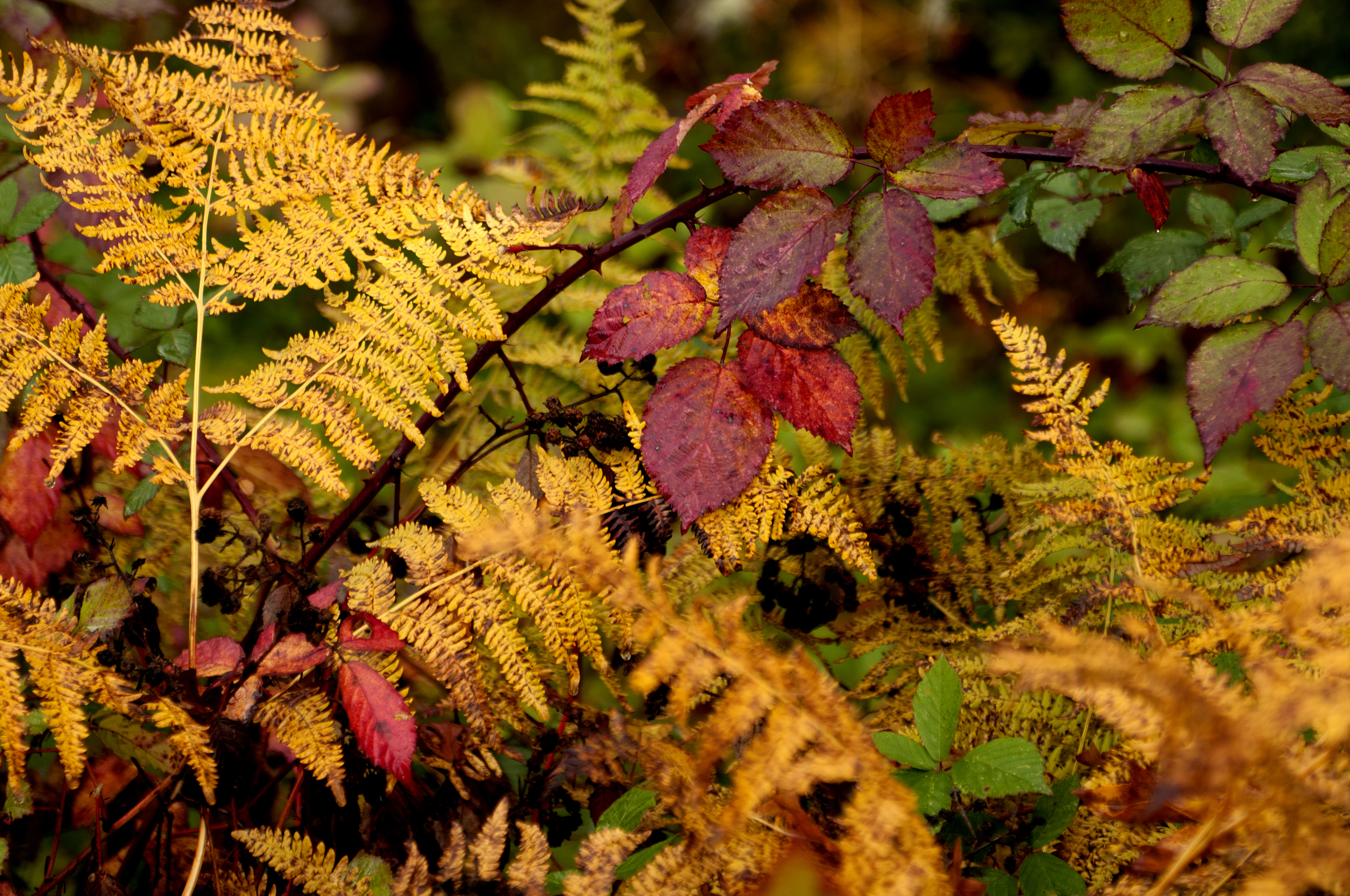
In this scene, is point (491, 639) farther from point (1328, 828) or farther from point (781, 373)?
point (1328, 828)

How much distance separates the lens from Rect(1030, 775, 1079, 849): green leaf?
586 mm

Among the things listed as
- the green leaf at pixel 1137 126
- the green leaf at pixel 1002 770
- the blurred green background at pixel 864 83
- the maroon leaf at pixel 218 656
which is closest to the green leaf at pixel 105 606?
the maroon leaf at pixel 218 656

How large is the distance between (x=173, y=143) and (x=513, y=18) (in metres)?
→ 2.18

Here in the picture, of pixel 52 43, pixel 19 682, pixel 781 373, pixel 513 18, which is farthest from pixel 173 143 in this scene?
pixel 513 18

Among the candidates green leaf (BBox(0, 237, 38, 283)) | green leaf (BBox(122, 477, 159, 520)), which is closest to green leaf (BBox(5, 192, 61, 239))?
green leaf (BBox(0, 237, 38, 283))

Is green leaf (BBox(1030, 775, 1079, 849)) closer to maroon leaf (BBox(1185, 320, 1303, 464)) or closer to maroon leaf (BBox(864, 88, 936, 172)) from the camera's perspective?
maroon leaf (BBox(1185, 320, 1303, 464))

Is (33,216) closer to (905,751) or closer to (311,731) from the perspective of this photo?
(311,731)

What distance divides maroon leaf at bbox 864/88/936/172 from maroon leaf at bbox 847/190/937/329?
0.12 feet

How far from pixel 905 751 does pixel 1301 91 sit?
0.57 m

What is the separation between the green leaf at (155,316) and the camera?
2.90 feet

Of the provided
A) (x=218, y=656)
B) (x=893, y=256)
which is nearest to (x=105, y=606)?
(x=218, y=656)

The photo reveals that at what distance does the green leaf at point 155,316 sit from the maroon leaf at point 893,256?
70 centimetres

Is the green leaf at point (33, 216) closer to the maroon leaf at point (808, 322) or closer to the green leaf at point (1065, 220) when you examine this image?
the maroon leaf at point (808, 322)

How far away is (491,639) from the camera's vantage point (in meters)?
0.62
